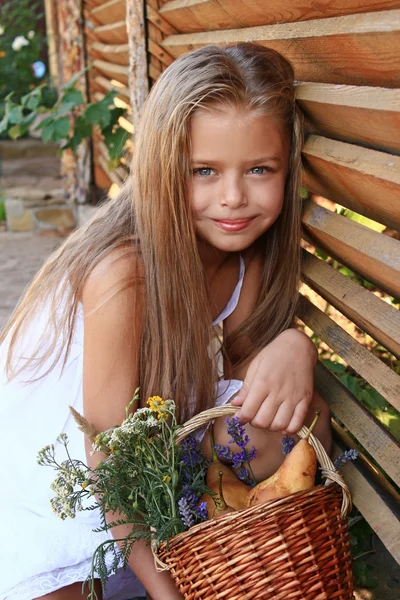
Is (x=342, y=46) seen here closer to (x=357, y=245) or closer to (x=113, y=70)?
(x=357, y=245)

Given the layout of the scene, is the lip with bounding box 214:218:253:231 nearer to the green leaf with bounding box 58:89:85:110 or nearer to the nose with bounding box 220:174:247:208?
the nose with bounding box 220:174:247:208

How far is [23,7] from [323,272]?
1058 centimetres

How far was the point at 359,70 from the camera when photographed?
5.70 ft

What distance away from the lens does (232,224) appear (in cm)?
201

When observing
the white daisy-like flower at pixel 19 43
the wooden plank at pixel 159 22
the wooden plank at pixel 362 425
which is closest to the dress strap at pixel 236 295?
the wooden plank at pixel 362 425

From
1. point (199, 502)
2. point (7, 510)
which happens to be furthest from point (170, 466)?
point (7, 510)

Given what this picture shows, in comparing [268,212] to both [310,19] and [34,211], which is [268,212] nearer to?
[310,19]

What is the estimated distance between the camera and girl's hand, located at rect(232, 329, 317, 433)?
73.4 inches

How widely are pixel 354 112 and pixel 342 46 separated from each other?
145 millimetres

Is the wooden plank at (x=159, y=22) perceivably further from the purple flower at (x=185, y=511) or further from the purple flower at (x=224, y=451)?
the purple flower at (x=185, y=511)

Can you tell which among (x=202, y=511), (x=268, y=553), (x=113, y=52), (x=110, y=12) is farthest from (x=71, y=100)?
(x=268, y=553)

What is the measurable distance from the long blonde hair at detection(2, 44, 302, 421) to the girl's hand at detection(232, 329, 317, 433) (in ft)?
0.72

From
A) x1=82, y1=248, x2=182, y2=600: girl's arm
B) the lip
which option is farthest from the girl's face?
x1=82, y1=248, x2=182, y2=600: girl's arm

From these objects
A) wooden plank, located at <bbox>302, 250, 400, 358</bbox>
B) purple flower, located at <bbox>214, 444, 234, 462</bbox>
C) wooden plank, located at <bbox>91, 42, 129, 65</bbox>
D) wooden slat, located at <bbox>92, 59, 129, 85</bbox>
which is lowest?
purple flower, located at <bbox>214, 444, 234, 462</bbox>
